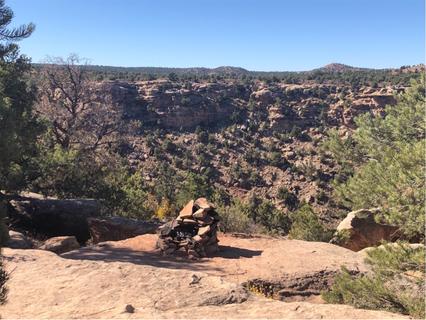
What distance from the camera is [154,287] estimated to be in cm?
786

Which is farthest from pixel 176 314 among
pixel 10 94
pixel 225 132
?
pixel 225 132

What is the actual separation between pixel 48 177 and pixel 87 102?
5854mm

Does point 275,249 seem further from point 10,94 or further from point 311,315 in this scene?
point 10,94

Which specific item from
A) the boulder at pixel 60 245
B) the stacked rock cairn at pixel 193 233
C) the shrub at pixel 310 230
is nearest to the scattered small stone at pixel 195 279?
the stacked rock cairn at pixel 193 233

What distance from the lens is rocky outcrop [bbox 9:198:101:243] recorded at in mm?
15797

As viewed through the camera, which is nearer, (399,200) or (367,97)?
(399,200)

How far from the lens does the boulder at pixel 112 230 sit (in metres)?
15.3

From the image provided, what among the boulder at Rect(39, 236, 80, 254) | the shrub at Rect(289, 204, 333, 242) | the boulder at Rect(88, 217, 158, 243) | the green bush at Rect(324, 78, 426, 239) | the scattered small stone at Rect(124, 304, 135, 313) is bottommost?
the shrub at Rect(289, 204, 333, 242)

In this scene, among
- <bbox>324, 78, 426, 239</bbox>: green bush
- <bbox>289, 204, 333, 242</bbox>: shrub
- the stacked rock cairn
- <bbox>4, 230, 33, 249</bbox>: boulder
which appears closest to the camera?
<bbox>324, 78, 426, 239</bbox>: green bush

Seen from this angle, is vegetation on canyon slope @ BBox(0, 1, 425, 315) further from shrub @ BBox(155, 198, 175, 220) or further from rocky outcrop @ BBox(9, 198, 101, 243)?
rocky outcrop @ BBox(9, 198, 101, 243)

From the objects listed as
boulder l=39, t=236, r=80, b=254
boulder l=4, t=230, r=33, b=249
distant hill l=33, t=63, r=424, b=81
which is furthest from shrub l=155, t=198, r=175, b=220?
distant hill l=33, t=63, r=424, b=81

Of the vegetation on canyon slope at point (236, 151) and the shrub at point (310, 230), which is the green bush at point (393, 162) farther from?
the shrub at point (310, 230)

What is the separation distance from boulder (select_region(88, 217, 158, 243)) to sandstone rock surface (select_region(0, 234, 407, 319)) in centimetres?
273

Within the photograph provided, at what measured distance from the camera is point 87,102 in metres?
23.1
